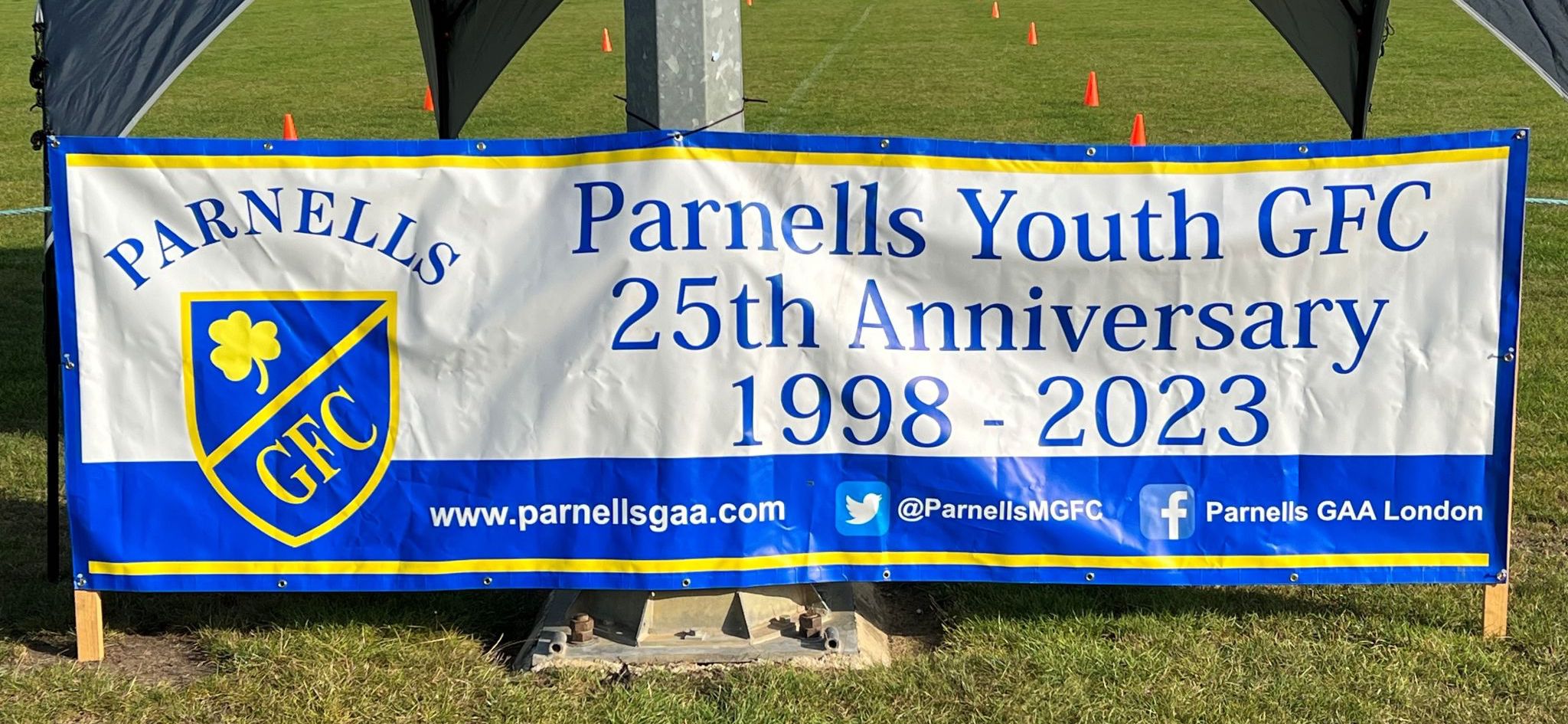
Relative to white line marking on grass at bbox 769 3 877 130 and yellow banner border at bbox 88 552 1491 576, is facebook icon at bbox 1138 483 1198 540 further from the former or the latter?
white line marking on grass at bbox 769 3 877 130

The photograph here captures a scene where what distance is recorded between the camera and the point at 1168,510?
3.93 m

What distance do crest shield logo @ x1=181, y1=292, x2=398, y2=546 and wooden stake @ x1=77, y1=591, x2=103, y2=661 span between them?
18.2 inches

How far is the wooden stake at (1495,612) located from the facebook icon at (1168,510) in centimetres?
80

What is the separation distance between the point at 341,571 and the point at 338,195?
0.94 meters

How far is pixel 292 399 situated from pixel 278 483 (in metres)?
0.21

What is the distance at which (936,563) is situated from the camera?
3951 mm

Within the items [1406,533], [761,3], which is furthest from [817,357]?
[761,3]

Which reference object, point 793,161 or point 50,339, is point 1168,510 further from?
point 50,339

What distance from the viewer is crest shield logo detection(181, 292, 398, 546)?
3789 mm

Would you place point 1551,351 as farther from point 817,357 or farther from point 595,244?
point 595,244

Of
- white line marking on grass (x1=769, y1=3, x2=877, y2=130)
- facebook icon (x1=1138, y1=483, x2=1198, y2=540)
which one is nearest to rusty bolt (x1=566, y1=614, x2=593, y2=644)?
facebook icon (x1=1138, y1=483, x2=1198, y2=540)

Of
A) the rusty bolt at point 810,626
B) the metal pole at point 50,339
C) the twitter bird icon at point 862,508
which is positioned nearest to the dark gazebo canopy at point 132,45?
the metal pole at point 50,339

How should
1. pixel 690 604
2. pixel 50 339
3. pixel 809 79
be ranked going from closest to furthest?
1. pixel 690 604
2. pixel 50 339
3. pixel 809 79

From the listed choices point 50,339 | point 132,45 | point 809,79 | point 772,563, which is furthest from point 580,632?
point 809,79
